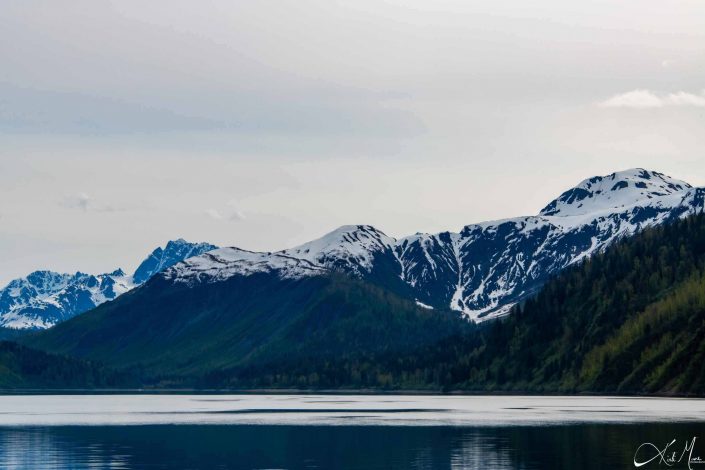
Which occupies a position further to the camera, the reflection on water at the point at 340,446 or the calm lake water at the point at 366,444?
the calm lake water at the point at 366,444

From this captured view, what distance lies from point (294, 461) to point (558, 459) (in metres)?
26.4

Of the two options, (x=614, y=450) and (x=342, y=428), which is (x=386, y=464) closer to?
(x=614, y=450)

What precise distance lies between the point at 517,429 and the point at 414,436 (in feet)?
55.7

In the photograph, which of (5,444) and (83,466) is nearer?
(83,466)

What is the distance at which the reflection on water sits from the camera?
389ft

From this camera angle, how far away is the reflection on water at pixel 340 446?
119 meters

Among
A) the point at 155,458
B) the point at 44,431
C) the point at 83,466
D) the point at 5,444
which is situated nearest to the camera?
the point at 83,466

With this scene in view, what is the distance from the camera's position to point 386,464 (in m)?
118

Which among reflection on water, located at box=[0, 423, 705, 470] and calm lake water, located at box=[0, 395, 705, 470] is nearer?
reflection on water, located at box=[0, 423, 705, 470]

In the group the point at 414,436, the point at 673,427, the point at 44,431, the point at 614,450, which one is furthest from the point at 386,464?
the point at 44,431

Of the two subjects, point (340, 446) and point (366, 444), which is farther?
point (366, 444)

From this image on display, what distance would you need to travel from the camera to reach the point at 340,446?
143000 mm

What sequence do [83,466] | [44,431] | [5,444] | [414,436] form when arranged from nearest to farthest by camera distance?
[83,466]
[5,444]
[414,436]
[44,431]

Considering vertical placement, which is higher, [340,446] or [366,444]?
[340,446]
